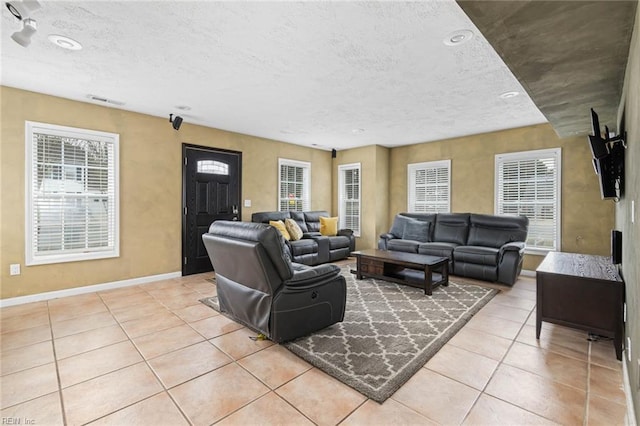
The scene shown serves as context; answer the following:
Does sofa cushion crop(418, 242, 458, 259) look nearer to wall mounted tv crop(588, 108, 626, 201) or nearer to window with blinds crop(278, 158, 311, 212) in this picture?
wall mounted tv crop(588, 108, 626, 201)

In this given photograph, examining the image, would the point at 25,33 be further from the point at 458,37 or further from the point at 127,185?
the point at 458,37

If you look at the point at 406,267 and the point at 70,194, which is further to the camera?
the point at 406,267

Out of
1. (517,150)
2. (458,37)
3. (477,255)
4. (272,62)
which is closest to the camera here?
(458,37)

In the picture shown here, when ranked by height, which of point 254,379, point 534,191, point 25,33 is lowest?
point 254,379

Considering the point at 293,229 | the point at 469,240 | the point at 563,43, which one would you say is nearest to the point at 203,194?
the point at 293,229

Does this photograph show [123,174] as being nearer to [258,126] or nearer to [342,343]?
[258,126]

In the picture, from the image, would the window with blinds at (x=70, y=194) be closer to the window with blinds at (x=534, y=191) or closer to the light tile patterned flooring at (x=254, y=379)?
the light tile patterned flooring at (x=254, y=379)

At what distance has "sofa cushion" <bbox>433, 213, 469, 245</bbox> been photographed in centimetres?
534

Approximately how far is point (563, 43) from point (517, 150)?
157 inches

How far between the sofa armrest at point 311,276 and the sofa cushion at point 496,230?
3507 millimetres

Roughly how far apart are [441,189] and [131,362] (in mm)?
6017

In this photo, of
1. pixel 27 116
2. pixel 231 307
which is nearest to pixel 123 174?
pixel 27 116

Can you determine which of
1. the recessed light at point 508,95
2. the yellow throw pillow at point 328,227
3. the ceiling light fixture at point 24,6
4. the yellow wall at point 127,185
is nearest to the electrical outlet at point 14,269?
the yellow wall at point 127,185

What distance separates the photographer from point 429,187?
6492mm
